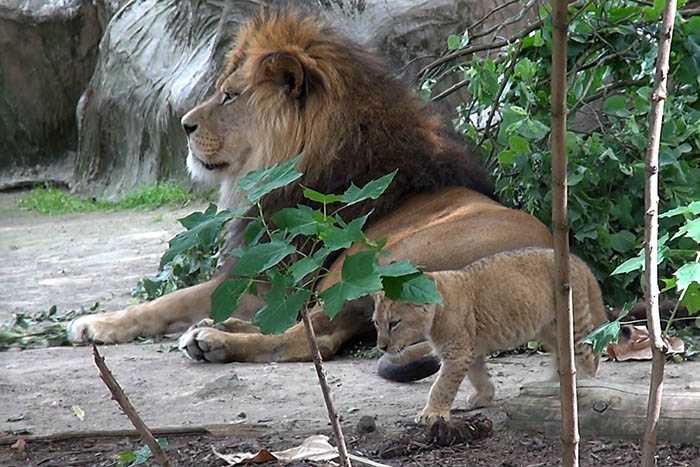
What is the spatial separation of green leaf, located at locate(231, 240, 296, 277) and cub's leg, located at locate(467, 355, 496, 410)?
4.08ft

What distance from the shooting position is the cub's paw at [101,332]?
4996mm

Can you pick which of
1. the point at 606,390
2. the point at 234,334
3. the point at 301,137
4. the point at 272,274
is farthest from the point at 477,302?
the point at 301,137

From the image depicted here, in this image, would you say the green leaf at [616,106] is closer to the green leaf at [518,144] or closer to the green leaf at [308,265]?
the green leaf at [518,144]

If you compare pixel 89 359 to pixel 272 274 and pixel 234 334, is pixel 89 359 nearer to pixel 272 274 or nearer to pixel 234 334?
pixel 234 334

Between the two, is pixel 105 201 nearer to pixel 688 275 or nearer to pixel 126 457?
pixel 126 457

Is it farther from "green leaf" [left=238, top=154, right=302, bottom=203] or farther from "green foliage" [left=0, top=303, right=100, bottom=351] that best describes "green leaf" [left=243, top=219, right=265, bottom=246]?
"green foliage" [left=0, top=303, right=100, bottom=351]

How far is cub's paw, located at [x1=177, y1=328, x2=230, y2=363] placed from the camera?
4371 mm

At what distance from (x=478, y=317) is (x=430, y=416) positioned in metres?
0.28

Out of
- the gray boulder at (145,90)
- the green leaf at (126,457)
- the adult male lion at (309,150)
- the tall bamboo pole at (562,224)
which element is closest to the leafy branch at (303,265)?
the tall bamboo pole at (562,224)

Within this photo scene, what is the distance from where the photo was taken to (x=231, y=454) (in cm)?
299

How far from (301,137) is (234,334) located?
0.87 metres

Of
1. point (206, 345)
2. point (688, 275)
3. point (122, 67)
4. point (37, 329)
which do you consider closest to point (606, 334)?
point (688, 275)

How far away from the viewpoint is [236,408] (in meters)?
3.62

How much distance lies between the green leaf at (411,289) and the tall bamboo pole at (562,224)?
0.36 m
